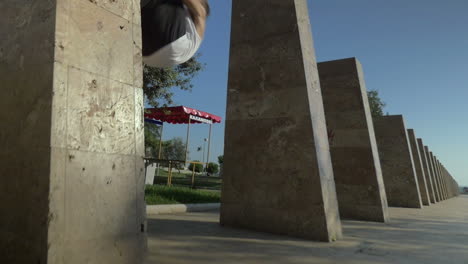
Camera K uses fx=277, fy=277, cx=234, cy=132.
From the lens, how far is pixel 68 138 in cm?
158

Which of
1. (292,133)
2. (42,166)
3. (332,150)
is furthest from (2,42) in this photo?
→ (332,150)

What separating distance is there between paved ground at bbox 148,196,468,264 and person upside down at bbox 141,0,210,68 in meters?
1.78

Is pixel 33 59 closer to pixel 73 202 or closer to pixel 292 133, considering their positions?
pixel 73 202

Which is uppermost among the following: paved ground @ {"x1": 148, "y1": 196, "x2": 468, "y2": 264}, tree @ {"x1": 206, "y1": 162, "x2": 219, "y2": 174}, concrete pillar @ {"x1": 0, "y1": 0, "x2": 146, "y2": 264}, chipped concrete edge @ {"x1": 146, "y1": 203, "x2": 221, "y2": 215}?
tree @ {"x1": 206, "y1": 162, "x2": 219, "y2": 174}

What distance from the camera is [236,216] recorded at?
3.89 metres

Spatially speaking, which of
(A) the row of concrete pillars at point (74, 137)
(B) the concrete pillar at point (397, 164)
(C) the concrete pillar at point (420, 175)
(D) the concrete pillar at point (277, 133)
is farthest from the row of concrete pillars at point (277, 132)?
(C) the concrete pillar at point (420, 175)

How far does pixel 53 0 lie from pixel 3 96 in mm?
690

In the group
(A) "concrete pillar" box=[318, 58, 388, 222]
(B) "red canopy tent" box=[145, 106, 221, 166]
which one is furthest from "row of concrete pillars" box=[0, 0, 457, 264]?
(B) "red canopy tent" box=[145, 106, 221, 166]

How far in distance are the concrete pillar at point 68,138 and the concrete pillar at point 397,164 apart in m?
9.71

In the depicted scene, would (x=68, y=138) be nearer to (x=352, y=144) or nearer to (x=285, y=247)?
(x=285, y=247)

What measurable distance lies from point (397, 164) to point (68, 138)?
34.0ft

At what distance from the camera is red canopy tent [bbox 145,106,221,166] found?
11352 millimetres

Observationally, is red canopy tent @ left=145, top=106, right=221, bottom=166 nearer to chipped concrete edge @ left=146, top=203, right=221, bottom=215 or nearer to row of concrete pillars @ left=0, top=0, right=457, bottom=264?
chipped concrete edge @ left=146, top=203, right=221, bottom=215

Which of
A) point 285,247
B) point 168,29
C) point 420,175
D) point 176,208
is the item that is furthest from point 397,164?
point 168,29
